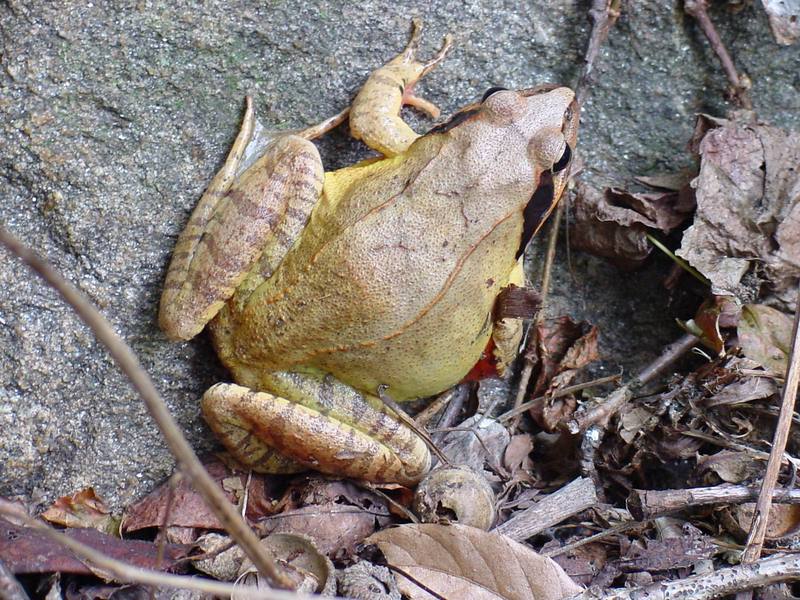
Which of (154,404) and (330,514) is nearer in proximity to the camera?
(154,404)

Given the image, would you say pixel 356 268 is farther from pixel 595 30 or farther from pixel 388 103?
pixel 595 30

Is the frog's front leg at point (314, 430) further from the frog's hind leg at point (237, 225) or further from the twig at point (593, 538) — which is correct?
the twig at point (593, 538)

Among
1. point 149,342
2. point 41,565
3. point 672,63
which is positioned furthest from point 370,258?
point 672,63

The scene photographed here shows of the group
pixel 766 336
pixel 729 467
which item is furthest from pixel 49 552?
pixel 766 336

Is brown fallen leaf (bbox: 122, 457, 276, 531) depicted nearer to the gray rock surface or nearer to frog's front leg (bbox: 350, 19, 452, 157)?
the gray rock surface

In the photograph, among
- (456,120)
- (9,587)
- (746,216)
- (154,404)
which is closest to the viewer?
(154,404)

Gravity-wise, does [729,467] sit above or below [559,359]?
below
